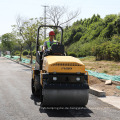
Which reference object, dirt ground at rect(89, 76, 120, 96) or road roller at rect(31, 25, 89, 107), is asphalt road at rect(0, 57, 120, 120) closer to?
road roller at rect(31, 25, 89, 107)

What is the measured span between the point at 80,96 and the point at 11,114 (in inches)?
84.2

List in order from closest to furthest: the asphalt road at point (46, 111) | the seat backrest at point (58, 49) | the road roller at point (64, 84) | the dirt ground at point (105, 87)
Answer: the asphalt road at point (46, 111) → the road roller at point (64, 84) → the seat backrest at point (58, 49) → the dirt ground at point (105, 87)

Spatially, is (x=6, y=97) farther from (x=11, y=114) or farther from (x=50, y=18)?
A: (x=50, y=18)

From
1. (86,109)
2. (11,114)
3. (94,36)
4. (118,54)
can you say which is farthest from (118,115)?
(94,36)

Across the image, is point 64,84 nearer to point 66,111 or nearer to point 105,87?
point 66,111

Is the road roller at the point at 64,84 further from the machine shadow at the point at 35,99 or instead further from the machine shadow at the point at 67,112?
the machine shadow at the point at 35,99

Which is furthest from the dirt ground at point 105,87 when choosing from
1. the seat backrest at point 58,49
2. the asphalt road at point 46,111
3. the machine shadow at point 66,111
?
the seat backrest at point 58,49

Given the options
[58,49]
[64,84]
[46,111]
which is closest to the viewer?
[64,84]

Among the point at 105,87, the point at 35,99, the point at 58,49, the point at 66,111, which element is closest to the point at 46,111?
the point at 66,111

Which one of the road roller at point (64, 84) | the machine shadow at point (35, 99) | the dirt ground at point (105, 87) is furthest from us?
the dirt ground at point (105, 87)

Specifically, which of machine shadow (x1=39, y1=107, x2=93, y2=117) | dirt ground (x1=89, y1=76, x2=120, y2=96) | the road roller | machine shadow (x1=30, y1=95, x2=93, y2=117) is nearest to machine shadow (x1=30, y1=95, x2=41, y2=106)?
machine shadow (x1=30, y1=95, x2=93, y2=117)

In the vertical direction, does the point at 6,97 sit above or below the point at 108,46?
below

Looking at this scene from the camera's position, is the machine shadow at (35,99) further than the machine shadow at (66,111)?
Yes

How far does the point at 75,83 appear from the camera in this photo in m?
7.62
